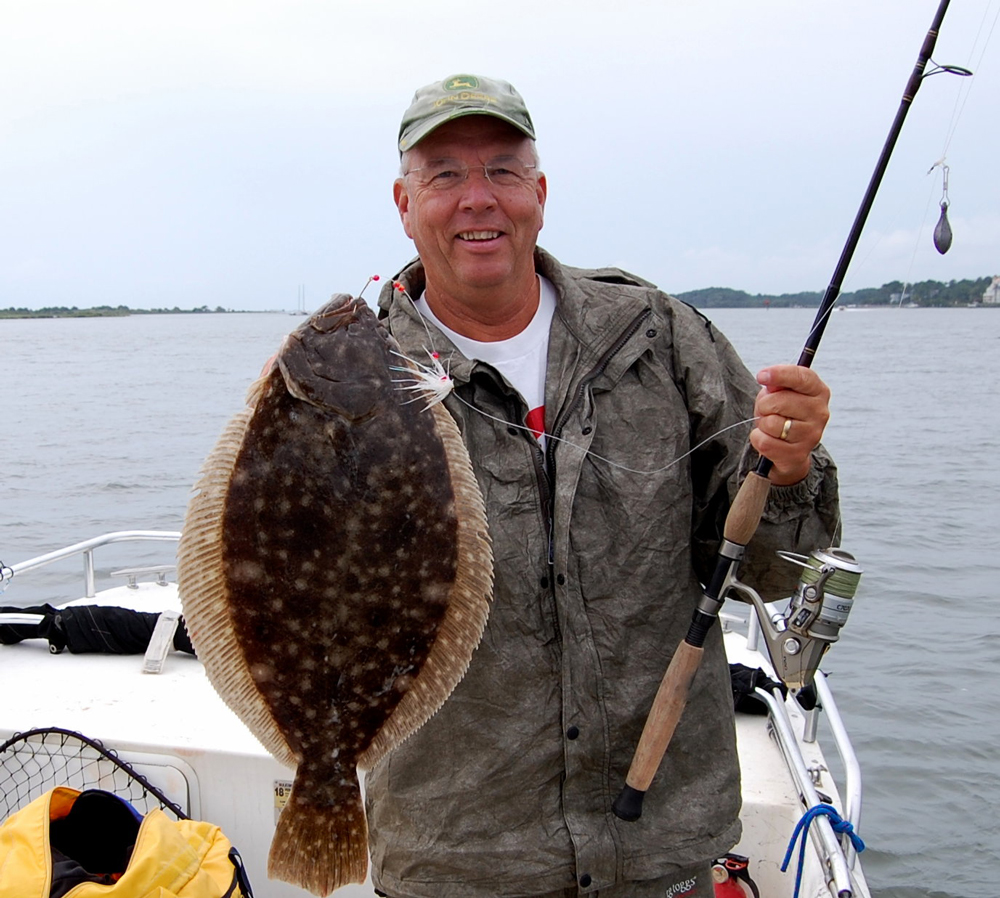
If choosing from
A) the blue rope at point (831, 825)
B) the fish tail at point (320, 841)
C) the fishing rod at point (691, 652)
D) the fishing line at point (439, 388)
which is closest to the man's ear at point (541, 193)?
the fishing line at point (439, 388)

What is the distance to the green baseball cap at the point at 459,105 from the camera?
2.30 m

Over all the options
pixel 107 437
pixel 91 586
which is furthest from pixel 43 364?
pixel 91 586

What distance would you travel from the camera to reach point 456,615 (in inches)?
81.7

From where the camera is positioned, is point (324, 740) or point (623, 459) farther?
point (623, 459)

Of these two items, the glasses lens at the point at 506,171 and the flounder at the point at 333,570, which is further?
the glasses lens at the point at 506,171

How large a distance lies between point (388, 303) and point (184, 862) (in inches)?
68.0

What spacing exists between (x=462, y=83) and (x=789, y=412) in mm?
1183

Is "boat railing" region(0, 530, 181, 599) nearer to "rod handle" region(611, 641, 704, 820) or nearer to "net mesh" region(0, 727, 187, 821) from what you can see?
"net mesh" region(0, 727, 187, 821)

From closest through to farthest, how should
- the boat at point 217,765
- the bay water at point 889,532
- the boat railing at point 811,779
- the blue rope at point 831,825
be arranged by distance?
1. the boat railing at point 811,779
2. the blue rope at point 831,825
3. the boat at point 217,765
4. the bay water at point 889,532

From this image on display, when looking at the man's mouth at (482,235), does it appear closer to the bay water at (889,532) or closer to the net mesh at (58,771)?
the bay water at (889,532)

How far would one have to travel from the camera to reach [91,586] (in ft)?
18.0

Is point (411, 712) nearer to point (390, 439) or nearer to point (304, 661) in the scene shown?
point (304, 661)

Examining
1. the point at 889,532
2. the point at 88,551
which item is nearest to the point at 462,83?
the point at 88,551

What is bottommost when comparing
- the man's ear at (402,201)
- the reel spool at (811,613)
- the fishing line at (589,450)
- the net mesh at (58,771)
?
the net mesh at (58,771)
